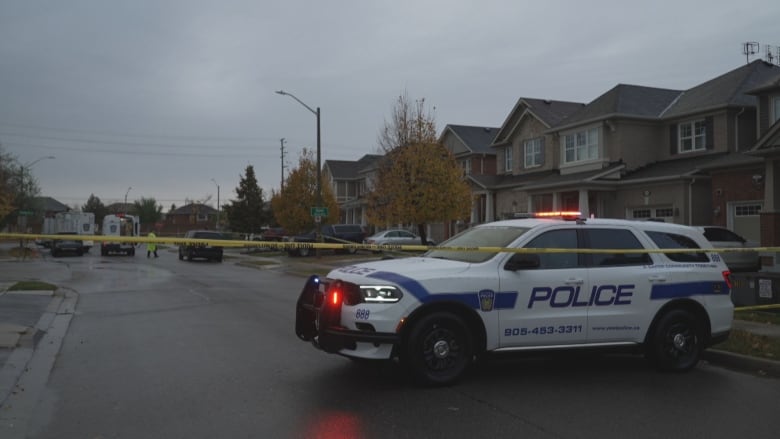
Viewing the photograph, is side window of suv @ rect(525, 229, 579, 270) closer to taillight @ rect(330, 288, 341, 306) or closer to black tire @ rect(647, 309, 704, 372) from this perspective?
black tire @ rect(647, 309, 704, 372)

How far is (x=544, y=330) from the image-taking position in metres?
7.01

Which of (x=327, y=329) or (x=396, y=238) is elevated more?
(x=396, y=238)

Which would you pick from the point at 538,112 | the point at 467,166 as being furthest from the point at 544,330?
the point at 467,166

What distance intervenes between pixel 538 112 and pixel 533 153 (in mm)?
2263

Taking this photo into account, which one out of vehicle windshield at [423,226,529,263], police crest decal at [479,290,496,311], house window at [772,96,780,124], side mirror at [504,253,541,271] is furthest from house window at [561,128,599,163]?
police crest decal at [479,290,496,311]

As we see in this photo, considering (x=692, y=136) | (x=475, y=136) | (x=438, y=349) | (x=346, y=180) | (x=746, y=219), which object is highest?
(x=475, y=136)

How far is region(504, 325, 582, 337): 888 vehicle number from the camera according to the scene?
6871mm

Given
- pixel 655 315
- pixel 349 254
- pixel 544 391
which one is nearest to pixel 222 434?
pixel 544 391

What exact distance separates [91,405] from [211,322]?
211 inches

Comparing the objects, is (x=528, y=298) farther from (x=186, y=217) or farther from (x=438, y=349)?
(x=186, y=217)

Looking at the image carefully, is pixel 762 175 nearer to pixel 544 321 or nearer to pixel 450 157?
pixel 450 157

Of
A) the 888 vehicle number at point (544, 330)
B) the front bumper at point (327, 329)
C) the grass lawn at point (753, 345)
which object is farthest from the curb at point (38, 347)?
the grass lawn at point (753, 345)

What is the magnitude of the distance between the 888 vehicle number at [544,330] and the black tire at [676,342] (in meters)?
1.16

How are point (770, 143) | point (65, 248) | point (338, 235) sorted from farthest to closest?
point (65, 248)
point (338, 235)
point (770, 143)
